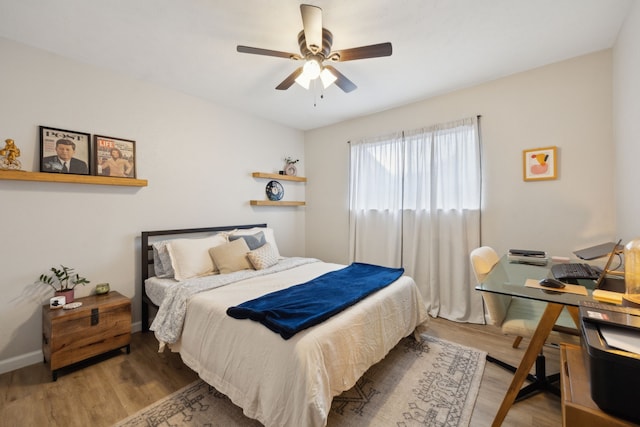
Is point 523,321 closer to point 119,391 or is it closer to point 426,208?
point 426,208

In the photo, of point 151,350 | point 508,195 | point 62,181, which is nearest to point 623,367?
point 508,195

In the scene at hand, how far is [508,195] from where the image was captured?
107 inches

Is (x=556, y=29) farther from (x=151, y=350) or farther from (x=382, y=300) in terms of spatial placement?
(x=151, y=350)

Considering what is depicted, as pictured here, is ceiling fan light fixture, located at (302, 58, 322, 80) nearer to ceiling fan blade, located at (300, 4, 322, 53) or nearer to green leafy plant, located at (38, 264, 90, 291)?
ceiling fan blade, located at (300, 4, 322, 53)

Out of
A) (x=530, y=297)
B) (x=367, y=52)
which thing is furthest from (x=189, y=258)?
(x=530, y=297)

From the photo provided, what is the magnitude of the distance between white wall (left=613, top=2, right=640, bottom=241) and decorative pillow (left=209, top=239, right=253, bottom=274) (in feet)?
10.2

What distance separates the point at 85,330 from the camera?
2.07 meters

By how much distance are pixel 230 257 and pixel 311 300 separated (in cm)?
124

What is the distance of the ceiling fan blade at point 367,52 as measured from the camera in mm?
1727

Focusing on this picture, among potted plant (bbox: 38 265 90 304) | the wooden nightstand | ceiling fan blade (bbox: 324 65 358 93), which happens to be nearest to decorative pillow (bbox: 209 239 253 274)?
the wooden nightstand

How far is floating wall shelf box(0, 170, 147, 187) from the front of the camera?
1967 millimetres

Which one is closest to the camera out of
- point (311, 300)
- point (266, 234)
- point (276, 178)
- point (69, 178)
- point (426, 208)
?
point (311, 300)

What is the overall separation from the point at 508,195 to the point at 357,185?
5.92ft

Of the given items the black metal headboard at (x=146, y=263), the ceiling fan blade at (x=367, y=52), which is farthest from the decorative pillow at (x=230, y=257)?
the ceiling fan blade at (x=367, y=52)
